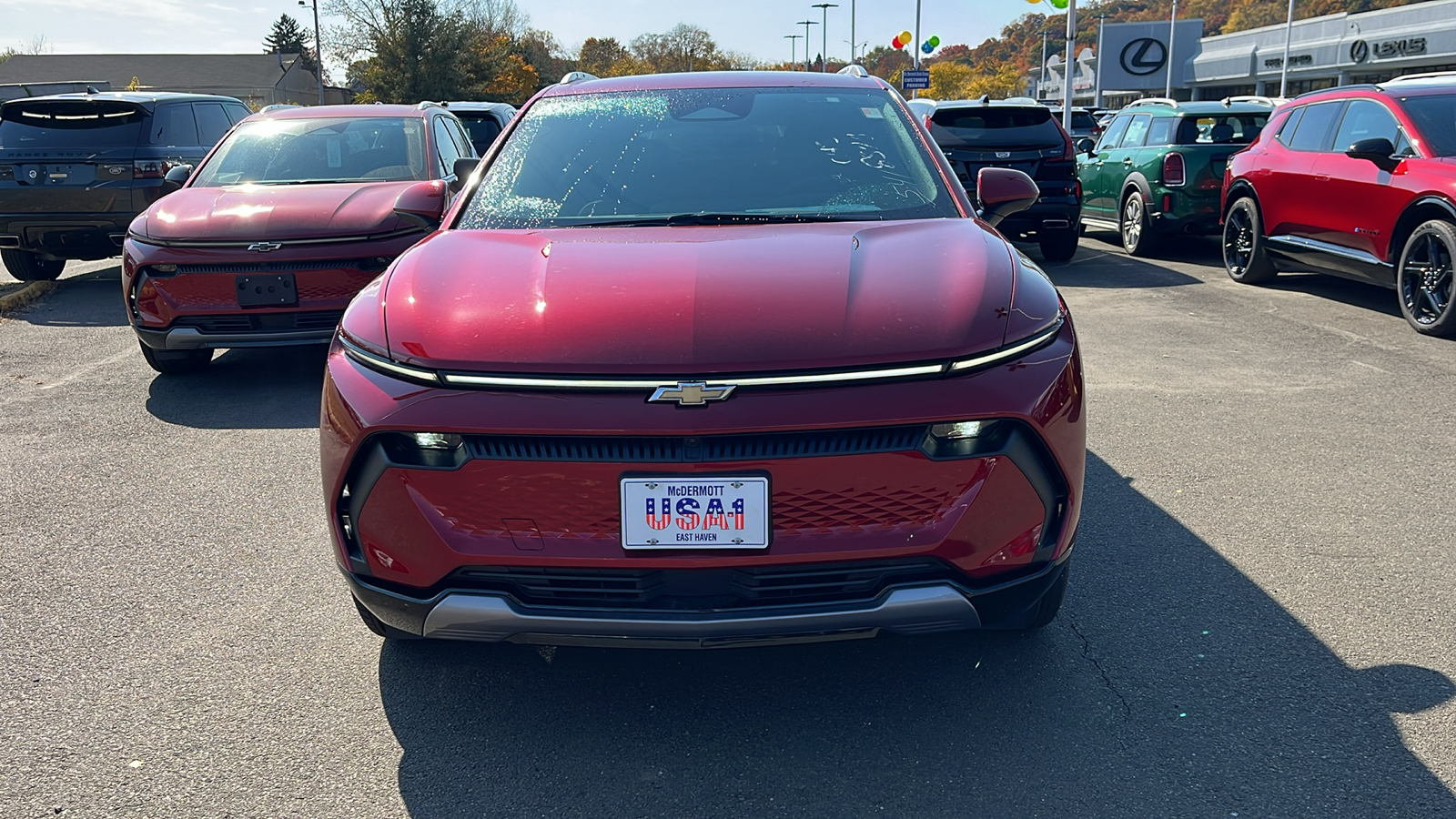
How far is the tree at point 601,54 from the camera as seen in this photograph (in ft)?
346

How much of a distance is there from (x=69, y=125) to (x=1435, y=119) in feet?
36.1

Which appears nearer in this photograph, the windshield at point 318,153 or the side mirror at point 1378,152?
the windshield at point 318,153

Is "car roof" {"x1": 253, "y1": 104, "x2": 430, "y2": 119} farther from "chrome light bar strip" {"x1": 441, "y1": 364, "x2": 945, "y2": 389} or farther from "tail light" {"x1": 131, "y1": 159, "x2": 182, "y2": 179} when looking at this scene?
"chrome light bar strip" {"x1": 441, "y1": 364, "x2": 945, "y2": 389}

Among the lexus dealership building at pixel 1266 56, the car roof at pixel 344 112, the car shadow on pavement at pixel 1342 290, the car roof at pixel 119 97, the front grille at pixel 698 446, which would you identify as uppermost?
the lexus dealership building at pixel 1266 56

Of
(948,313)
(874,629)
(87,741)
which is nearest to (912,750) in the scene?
(874,629)

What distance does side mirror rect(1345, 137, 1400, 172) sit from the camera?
808 centimetres

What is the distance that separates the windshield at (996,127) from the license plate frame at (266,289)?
7235mm

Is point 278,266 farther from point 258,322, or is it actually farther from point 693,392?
point 693,392

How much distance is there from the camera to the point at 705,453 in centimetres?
→ 240

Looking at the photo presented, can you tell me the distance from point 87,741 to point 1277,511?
401cm

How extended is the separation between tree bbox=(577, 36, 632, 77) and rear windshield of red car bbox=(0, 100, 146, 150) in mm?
97645

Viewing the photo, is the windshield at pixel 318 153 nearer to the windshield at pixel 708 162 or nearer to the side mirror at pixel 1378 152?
the windshield at pixel 708 162

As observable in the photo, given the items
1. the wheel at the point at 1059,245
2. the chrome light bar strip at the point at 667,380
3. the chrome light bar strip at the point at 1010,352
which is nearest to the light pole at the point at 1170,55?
the wheel at the point at 1059,245

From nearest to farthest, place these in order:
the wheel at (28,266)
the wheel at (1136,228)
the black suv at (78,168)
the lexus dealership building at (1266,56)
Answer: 1. the black suv at (78,168)
2. the wheel at (28,266)
3. the wheel at (1136,228)
4. the lexus dealership building at (1266,56)
